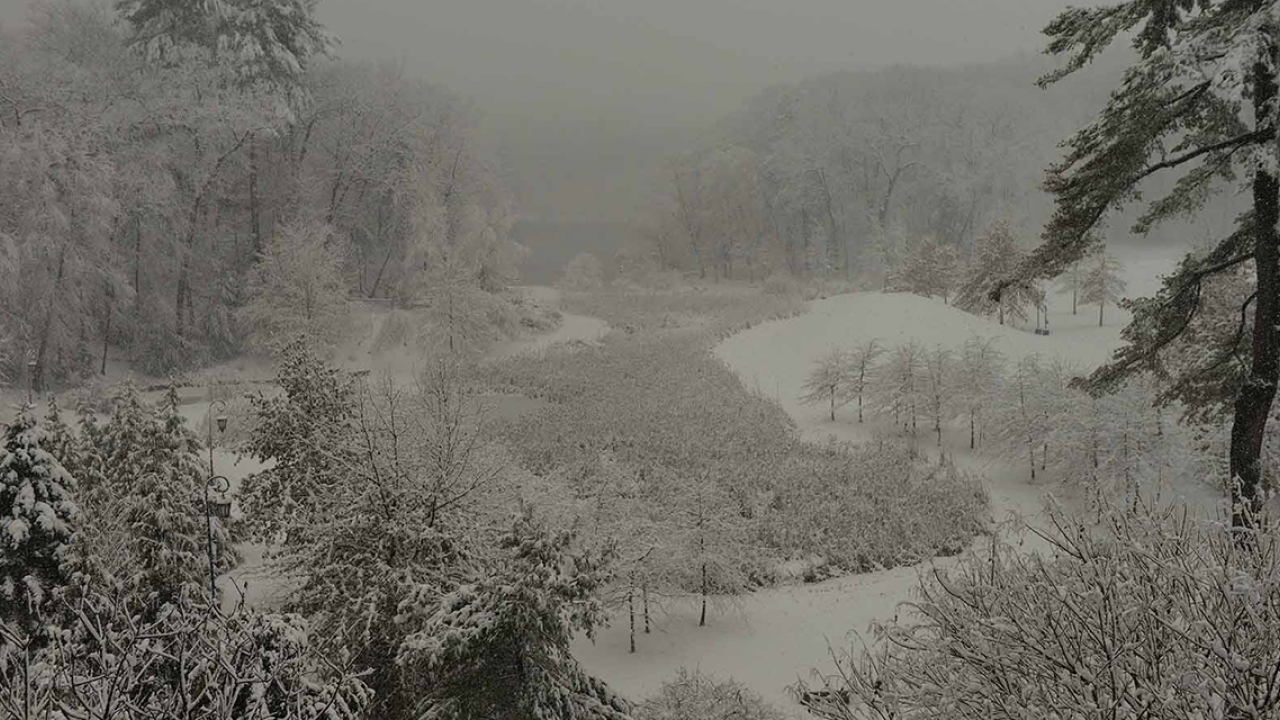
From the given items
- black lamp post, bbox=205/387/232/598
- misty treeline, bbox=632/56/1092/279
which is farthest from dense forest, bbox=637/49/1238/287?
black lamp post, bbox=205/387/232/598

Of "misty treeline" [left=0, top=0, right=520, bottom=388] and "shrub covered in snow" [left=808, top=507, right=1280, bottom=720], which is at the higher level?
"misty treeline" [left=0, top=0, right=520, bottom=388]

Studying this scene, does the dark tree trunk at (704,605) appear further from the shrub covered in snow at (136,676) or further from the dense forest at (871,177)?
the dense forest at (871,177)

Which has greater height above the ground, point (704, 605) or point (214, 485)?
point (214, 485)

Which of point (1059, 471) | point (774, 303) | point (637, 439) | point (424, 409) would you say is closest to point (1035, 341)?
point (1059, 471)

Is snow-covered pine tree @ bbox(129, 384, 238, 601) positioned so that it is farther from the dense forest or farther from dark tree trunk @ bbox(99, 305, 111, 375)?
the dense forest

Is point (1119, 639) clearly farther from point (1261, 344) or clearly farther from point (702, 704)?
point (702, 704)

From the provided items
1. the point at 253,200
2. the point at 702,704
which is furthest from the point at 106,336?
the point at 702,704
